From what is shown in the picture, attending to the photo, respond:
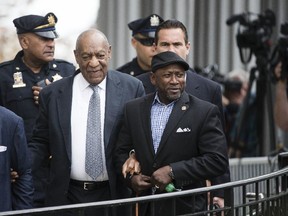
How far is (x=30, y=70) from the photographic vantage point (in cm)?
837

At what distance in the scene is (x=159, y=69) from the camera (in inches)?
273

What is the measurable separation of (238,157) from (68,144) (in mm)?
4299

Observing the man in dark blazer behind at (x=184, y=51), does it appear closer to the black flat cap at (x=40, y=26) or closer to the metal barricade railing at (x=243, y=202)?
the metal barricade railing at (x=243, y=202)

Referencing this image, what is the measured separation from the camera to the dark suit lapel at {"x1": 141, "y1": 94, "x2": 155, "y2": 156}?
6.87 m

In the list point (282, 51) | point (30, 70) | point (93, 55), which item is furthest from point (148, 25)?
point (282, 51)

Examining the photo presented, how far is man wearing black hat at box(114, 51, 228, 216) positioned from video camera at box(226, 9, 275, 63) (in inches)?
177

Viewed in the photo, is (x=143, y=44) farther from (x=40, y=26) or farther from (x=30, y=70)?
(x=30, y=70)

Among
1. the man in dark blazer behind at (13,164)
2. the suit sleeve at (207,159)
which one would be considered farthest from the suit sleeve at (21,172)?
the suit sleeve at (207,159)

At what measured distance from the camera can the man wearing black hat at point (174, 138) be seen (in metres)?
6.76

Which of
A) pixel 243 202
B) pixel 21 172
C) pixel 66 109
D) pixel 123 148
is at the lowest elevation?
pixel 243 202

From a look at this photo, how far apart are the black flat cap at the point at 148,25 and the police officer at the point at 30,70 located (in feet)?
2.61

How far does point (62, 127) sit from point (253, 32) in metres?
4.54

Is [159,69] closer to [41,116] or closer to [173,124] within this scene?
[173,124]

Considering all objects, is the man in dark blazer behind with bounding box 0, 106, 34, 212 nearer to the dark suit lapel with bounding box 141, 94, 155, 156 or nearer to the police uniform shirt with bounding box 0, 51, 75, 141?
the dark suit lapel with bounding box 141, 94, 155, 156
